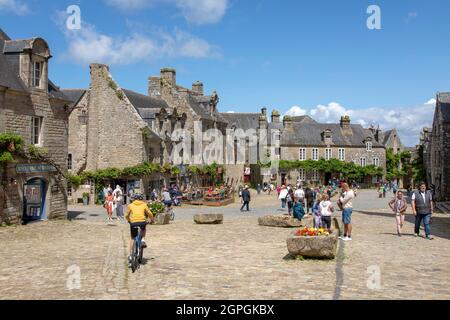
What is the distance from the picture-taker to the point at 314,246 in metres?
11.0

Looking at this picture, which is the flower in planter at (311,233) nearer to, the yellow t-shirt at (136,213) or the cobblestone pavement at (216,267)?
the cobblestone pavement at (216,267)

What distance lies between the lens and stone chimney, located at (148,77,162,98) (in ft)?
141

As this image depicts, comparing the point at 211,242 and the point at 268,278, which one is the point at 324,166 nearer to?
the point at 211,242

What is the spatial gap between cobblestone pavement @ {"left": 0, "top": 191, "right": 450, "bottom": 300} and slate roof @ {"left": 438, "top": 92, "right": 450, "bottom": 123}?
2087cm

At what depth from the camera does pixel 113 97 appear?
1359 inches

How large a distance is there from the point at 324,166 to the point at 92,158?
32.3m

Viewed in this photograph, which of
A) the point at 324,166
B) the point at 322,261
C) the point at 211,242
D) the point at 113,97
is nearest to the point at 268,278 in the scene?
the point at 322,261

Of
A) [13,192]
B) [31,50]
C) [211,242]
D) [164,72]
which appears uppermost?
[164,72]

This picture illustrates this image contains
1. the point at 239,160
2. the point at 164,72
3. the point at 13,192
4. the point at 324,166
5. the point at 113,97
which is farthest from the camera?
the point at 324,166

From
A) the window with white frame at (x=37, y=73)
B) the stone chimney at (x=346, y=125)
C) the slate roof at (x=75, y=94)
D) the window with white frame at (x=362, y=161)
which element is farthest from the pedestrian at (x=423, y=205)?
the stone chimney at (x=346, y=125)

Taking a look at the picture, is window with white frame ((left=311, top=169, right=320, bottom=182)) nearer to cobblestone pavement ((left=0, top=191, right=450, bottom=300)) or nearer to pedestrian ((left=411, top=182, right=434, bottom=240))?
cobblestone pavement ((left=0, top=191, right=450, bottom=300))

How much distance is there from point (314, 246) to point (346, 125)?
5299 cm

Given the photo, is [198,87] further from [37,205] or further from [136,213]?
[136,213]

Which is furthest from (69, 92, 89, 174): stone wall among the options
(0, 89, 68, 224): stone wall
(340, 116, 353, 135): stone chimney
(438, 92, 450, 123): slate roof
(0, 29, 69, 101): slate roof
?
(340, 116, 353, 135): stone chimney
